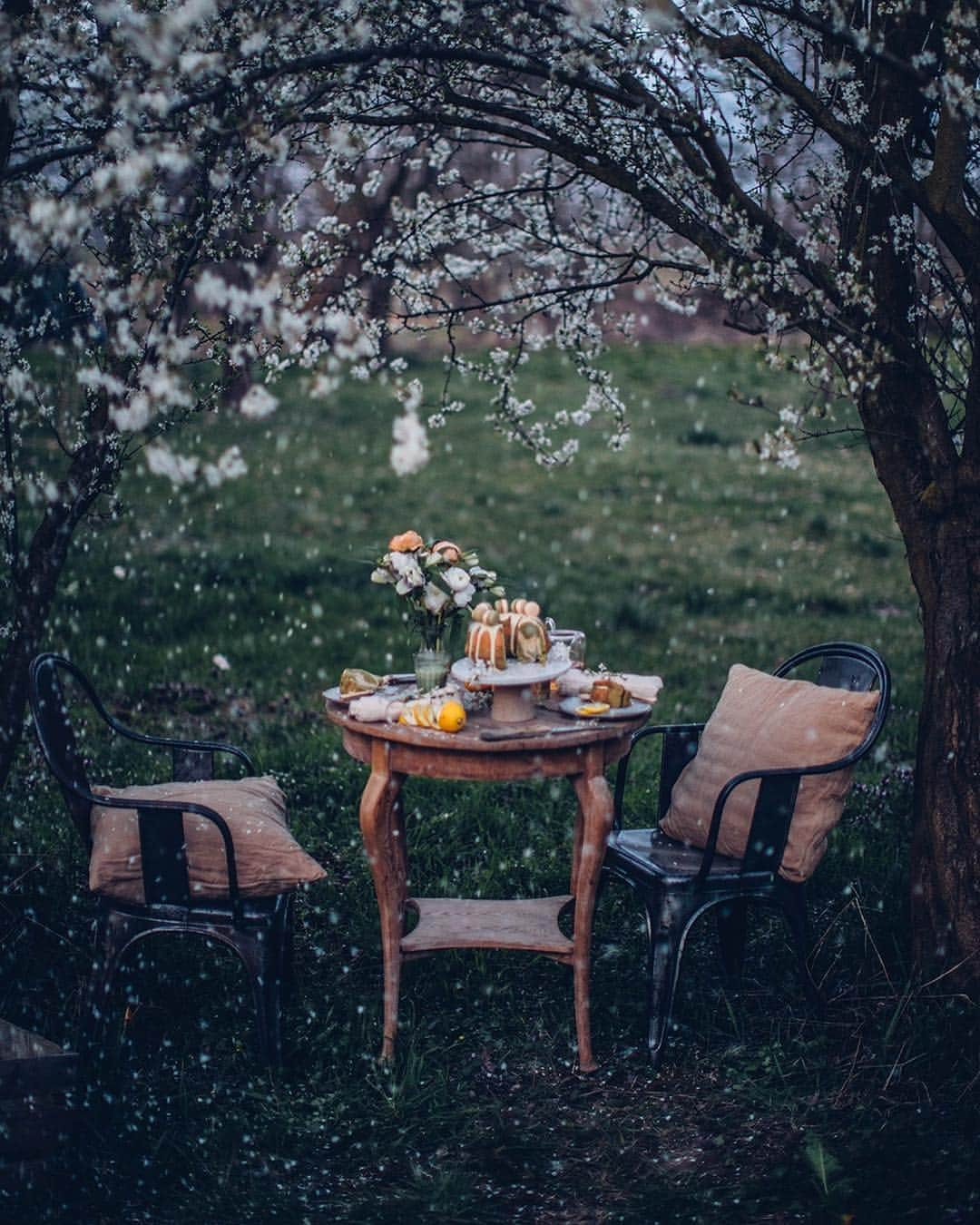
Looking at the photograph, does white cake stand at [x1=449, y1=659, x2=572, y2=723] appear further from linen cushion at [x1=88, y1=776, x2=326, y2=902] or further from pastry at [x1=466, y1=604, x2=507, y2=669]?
linen cushion at [x1=88, y1=776, x2=326, y2=902]

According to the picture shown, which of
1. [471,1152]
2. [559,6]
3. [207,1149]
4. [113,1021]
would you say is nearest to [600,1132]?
[471,1152]

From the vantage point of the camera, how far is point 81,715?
721 cm

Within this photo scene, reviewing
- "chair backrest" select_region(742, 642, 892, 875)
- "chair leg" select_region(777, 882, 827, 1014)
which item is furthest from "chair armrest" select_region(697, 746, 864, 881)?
"chair leg" select_region(777, 882, 827, 1014)

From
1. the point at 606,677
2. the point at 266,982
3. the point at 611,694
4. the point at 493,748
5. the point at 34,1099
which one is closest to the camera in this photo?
the point at 34,1099

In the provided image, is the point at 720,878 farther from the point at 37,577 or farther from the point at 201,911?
the point at 37,577

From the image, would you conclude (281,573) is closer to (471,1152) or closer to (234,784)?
(234,784)

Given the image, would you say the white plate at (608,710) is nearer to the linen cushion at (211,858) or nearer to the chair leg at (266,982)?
the linen cushion at (211,858)

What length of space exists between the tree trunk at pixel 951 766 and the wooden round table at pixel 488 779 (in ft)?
3.26

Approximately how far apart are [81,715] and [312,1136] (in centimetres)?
411

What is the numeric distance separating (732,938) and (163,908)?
1.96 metres

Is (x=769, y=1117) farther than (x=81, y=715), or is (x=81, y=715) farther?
(x=81, y=715)

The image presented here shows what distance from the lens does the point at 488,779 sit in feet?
12.5

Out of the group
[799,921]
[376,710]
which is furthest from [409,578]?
[799,921]

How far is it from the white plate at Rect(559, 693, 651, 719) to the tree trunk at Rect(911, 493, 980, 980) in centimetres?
97
